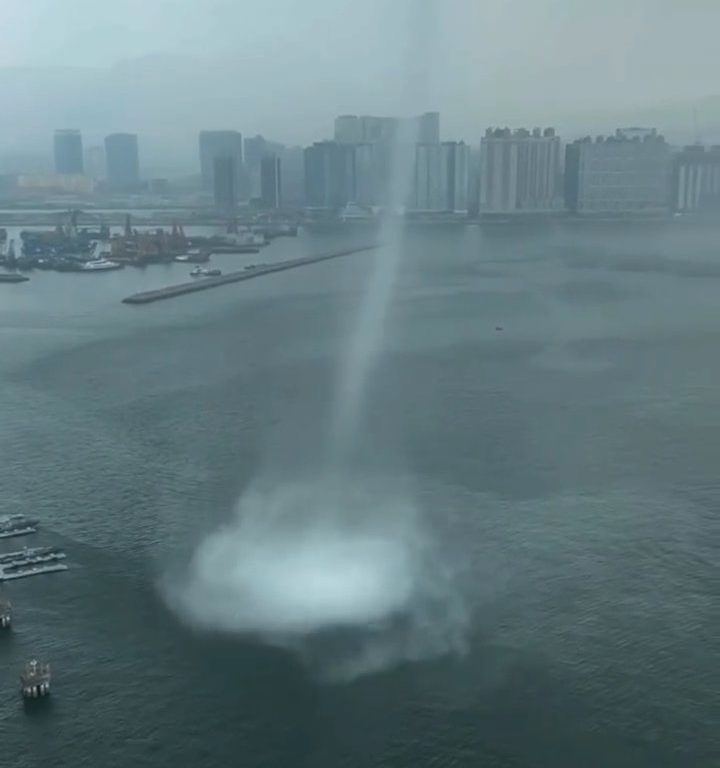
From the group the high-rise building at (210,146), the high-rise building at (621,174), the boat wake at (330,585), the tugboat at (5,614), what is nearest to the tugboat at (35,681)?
the tugboat at (5,614)

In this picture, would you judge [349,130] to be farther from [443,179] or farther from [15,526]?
[15,526]

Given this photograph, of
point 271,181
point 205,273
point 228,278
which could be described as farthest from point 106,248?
point 271,181

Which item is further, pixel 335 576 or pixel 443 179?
pixel 443 179

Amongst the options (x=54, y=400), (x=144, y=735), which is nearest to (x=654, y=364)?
(x=54, y=400)

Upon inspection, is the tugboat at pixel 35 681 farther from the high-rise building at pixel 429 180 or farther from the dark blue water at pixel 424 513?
the high-rise building at pixel 429 180

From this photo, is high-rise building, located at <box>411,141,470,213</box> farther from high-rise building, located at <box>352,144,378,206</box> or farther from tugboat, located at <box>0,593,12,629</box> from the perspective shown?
tugboat, located at <box>0,593,12,629</box>
